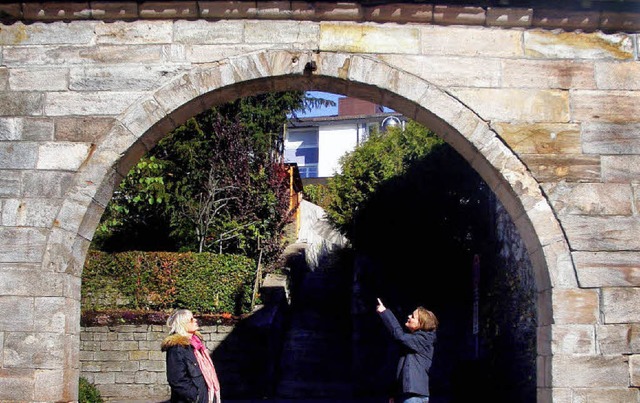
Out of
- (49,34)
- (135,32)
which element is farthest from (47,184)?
(135,32)

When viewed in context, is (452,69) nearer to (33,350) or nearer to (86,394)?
(33,350)

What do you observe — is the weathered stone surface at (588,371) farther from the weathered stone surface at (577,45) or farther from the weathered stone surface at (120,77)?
the weathered stone surface at (120,77)

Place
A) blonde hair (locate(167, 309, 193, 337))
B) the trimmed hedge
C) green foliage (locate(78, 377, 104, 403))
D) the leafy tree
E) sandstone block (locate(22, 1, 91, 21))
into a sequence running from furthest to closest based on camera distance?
the leafy tree → the trimmed hedge → green foliage (locate(78, 377, 104, 403)) → sandstone block (locate(22, 1, 91, 21)) → blonde hair (locate(167, 309, 193, 337))

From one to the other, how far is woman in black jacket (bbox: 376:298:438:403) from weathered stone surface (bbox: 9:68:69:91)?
3.00m

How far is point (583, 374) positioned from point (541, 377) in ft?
1.11

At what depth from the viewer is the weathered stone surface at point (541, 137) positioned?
649 cm

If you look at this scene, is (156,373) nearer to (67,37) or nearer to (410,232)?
(410,232)

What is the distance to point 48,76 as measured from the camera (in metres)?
6.68

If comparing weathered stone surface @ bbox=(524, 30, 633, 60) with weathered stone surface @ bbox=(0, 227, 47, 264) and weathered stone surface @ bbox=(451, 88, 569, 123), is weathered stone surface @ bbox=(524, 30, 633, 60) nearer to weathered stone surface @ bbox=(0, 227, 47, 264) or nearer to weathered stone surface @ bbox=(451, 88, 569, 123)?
weathered stone surface @ bbox=(451, 88, 569, 123)

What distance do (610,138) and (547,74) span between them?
26.9 inches

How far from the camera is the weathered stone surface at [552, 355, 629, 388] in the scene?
6.20 meters

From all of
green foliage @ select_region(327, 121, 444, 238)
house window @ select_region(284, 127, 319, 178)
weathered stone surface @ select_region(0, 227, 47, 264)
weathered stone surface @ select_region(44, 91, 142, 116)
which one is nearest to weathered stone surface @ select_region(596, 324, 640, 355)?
weathered stone surface @ select_region(44, 91, 142, 116)

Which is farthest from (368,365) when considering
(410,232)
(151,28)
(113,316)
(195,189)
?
(151,28)

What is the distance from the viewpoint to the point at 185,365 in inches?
232
